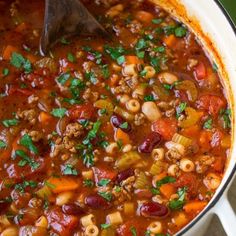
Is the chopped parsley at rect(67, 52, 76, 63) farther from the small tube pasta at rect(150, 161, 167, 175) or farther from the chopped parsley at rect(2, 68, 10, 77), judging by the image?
the small tube pasta at rect(150, 161, 167, 175)

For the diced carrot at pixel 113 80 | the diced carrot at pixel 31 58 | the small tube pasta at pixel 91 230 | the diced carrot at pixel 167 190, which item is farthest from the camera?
the diced carrot at pixel 31 58

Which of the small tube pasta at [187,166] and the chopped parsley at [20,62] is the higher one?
the small tube pasta at [187,166]

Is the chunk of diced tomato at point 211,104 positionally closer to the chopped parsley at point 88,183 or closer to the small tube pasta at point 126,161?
the small tube pasta at point 126,161

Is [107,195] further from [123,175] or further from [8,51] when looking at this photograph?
[8,51]

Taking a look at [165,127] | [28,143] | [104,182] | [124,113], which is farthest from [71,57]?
[104,182]

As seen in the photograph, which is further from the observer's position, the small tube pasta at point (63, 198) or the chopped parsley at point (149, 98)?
the chopped parsley at point (149, 98)

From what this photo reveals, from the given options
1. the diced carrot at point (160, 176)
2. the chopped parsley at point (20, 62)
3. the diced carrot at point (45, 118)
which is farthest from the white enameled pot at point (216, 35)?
the diced carrot at point (45, 118)

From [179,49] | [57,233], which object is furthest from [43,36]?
[57,233]
